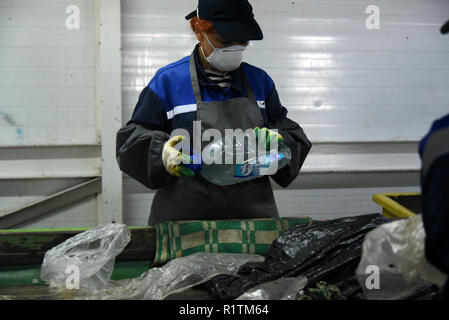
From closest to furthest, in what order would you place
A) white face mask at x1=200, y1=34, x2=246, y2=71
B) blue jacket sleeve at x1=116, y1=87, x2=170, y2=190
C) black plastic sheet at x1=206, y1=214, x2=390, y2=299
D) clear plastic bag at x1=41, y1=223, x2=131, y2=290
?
black plastic sheet at x1=206, y1=214, x2=390, y2=299, clear plastic bag at x1=41, y1=223, x2=131, y2=290, blue jacket sleeve at x1=116, y1=87, x2=170, y2=190, white face mask at x1=200, y1=34, x2=246, y2=71

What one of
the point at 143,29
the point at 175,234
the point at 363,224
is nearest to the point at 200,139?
the point at 175,234

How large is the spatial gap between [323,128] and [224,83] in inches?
83.5

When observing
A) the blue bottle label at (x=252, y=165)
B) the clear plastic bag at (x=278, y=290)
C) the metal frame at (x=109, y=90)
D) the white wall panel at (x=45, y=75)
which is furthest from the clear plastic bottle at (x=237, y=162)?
the white wall panel at (x=45, y=75)

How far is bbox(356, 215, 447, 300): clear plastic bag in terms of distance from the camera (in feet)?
3.66

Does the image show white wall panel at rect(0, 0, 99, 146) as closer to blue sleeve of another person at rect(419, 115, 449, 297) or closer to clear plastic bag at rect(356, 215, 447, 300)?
clear plastic bag at rect(356, 215, 447, 300)

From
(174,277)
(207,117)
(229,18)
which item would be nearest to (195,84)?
(207,117)

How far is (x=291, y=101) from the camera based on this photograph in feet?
13.6

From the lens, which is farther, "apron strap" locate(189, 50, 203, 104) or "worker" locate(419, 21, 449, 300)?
"apron strap" locate(189, 50, 203, 104)

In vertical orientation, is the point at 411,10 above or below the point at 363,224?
above

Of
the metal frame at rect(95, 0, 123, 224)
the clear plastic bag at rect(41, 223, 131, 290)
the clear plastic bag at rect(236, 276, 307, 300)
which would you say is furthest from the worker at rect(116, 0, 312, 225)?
→ the metal frame at rect(95, 0, 123, 224)

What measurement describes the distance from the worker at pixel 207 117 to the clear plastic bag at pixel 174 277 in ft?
1.04

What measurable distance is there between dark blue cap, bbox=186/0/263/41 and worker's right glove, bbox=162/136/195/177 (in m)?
0.54
